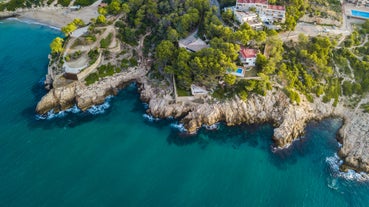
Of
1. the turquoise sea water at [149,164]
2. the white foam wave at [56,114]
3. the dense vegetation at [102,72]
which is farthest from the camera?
the dense vegetation at [102,72]

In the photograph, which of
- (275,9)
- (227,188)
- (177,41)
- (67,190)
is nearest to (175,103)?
(177,41)

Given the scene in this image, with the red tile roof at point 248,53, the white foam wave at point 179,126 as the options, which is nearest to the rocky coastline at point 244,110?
the white foam wave at point 179,126

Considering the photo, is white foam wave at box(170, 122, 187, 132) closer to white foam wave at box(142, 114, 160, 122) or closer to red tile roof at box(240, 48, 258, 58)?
white foam wave at box(142, 114, 160, 122)

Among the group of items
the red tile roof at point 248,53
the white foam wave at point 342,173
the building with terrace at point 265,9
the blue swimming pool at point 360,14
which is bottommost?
the white foam wave at point 342,173

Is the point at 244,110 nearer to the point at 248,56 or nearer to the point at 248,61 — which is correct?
the point at 248,61

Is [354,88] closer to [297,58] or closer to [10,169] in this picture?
[297,58]

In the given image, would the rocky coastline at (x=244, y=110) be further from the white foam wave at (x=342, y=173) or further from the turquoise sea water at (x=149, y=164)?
the white foam wave at (x=342, y=173)

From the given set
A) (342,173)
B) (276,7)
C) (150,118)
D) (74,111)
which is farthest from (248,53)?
(74,111)
